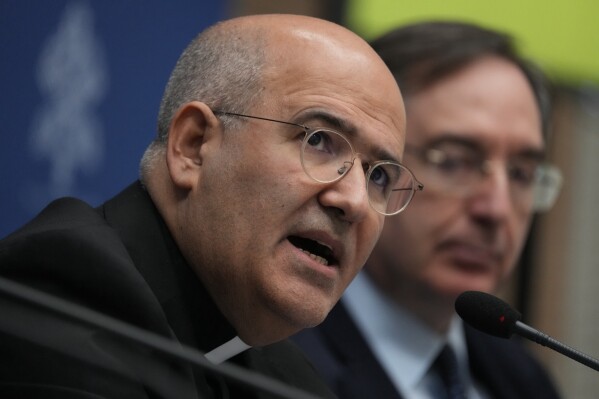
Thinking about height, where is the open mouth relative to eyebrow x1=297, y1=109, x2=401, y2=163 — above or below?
below

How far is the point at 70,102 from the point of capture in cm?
277

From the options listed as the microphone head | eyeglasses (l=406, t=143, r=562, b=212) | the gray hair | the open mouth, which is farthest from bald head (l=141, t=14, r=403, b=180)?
eyeglasses (l=406, t=143, r=562, b=212)

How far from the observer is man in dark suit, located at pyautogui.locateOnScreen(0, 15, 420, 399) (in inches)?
72.4

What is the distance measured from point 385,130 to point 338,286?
0.92 feet

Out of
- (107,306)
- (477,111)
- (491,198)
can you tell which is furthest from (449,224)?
(107,306)

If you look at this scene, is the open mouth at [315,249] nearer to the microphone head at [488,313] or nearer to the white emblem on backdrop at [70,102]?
the microphone head at [488,313]

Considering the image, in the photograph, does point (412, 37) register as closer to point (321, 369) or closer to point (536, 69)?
point (536, 69)

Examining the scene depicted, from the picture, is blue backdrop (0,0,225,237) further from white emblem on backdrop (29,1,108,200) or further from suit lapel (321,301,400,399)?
suit lapel (321,301,400,399)

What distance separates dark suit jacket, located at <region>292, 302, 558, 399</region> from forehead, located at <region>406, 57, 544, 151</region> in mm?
523

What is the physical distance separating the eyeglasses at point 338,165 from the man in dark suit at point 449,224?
0.86m

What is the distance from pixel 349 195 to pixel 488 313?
0.95 feet

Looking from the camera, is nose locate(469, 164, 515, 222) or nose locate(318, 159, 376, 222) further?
nose locate(469, 164, 515, 222)

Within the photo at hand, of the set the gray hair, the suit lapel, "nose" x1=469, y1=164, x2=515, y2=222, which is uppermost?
the gray hair

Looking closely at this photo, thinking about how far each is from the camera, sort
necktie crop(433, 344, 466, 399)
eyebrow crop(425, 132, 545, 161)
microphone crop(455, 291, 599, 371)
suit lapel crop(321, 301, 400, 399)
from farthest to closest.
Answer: eyebrow crop(425, 132, 545, 161)
necktie crop(433, 344, 466, 399)
suit lapel crop(321, 301, 400, 399)
microphone crop(455, 291, 599, 371)
